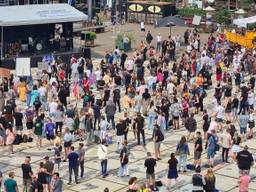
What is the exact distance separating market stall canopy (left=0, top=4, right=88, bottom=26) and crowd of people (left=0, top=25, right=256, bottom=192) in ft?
18.9

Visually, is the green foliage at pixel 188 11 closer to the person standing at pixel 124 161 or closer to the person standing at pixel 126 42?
the person standing at pixel 126 42

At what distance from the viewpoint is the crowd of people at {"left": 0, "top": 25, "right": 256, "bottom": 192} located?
22.1 meters

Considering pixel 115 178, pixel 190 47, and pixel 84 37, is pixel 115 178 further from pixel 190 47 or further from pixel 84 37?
pixel 84 37

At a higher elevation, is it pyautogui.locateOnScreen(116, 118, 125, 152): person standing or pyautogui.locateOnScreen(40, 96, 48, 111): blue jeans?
pyautogui.locateOnScreen(116, 118, 125, 152): person standing

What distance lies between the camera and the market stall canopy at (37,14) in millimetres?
43031

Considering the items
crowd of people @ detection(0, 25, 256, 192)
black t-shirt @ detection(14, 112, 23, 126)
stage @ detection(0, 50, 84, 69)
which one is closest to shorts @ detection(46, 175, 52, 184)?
crowd of people @ detection(0, 25, 256, 192)

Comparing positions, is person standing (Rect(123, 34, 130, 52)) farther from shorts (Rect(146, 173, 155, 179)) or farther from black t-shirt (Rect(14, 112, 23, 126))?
shorts (Rect(146, 173, 155, 179))

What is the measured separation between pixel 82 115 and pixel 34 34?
1840 cm

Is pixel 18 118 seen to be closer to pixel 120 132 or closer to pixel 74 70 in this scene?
pixel 120 132

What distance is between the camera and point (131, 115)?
31422mm

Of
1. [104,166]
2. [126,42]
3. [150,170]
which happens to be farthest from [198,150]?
[126,42]

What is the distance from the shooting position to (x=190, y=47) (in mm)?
44656

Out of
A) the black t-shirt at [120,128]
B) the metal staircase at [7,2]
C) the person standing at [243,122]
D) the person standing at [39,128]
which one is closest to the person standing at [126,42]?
the metal staircase at [7,2]

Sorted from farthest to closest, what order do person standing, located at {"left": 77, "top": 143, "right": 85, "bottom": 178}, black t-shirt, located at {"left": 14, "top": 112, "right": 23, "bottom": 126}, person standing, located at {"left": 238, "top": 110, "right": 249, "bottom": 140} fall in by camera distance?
person standing, located at {"left": 238, "top": 110, "right": 249, "bottom": 140}, black t-shirt, located at {"left": 14, "top": 112, "right": 23, "bottom": 126}, person standing, located at {"left": 77, "top": 143, "right": 85, "bottom": 178}
